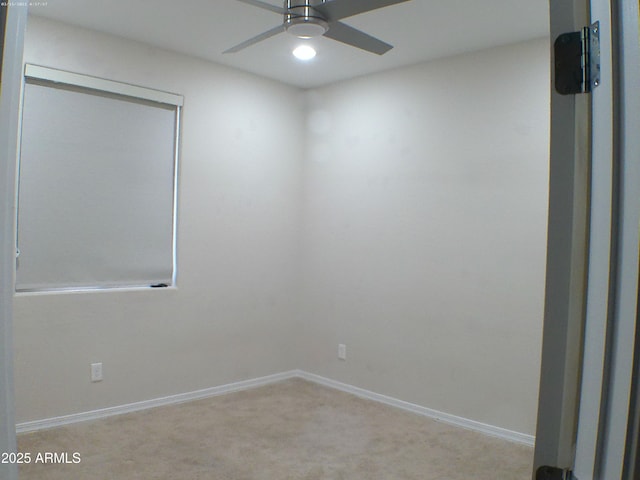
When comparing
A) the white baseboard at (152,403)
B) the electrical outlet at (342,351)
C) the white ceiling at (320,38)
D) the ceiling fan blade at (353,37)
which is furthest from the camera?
the electrical outlet at (342,351)

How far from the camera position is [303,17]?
2139mm

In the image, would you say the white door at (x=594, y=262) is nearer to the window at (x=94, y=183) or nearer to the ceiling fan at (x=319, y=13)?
the ceiling fan at (x=319, y=13)

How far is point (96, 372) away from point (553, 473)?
3.33 metres

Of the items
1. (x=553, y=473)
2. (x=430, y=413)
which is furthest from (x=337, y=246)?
(x=553, y=473)

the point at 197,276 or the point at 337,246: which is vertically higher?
the point at 337,246

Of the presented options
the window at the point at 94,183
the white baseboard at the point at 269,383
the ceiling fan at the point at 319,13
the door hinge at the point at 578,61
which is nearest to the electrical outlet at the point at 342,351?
the white baseboard at the point at 269,383

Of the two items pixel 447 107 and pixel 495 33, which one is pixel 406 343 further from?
pixel 495 33

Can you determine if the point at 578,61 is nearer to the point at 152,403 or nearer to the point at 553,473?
the point at 553,473

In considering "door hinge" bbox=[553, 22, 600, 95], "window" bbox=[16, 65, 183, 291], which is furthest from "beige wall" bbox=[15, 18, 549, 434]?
"door hinge" bbox=[553, 22, 600, 95]

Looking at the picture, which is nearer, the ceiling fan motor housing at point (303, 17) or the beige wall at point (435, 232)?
the ceiling fan motor housing at point (303, 17)

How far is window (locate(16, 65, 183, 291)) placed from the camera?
10.8ft

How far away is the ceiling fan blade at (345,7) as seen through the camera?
2.03 meters

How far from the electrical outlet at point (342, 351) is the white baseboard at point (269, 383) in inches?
8.9

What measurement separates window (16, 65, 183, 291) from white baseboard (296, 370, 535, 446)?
64.2 inches
